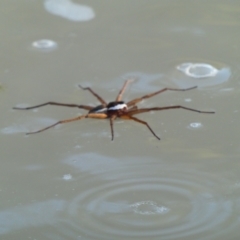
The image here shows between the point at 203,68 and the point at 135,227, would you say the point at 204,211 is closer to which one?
the point at 135,227

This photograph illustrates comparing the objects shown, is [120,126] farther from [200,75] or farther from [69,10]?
[69,10]

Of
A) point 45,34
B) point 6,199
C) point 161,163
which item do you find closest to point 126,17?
point 45,34

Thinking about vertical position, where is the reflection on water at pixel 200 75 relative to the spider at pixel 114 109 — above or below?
above

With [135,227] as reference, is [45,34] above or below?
above

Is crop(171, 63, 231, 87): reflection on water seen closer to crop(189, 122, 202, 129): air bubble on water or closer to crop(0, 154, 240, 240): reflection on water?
crop(189, 122, 202, 129): air bubble on water

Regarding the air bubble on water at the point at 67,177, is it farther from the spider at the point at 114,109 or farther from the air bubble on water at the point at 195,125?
the air bubble on water at the point at 195,125

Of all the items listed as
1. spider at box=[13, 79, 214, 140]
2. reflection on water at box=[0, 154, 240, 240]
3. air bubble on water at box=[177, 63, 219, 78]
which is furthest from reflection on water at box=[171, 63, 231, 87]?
reflection on water at box=[0, 154, 240, 240]

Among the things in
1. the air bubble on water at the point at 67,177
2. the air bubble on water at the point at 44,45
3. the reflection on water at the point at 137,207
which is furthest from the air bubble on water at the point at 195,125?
the air bubble on water at the point at 44,45
